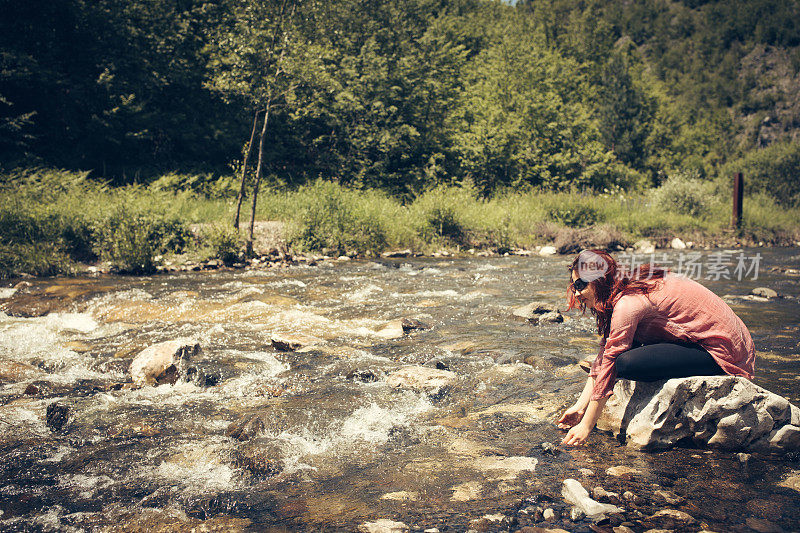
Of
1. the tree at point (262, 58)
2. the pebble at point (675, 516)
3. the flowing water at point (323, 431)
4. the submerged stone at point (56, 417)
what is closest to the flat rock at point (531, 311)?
the flowing water at point (323, 431)

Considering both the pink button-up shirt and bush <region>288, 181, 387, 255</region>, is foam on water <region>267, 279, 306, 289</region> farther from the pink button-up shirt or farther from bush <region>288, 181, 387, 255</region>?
the pink button-up shirt

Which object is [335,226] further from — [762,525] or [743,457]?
[762,525]

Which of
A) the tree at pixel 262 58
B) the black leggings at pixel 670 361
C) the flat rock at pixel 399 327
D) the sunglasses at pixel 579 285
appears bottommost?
the flat rock at pixel 399 327

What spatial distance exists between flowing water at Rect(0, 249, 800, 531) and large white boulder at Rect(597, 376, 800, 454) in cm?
13

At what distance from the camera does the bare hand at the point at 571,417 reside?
436cm

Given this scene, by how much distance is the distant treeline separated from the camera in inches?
832

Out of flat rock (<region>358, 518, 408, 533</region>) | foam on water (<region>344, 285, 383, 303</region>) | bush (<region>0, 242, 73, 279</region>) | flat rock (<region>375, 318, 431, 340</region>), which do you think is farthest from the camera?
bush (<region>0, 242, 73, 279</region>)

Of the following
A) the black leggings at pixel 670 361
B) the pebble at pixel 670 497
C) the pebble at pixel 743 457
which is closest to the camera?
the pebble at pixel 670 497

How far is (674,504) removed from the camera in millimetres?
3221

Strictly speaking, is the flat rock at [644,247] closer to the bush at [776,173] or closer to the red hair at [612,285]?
the red hair at [612,285]

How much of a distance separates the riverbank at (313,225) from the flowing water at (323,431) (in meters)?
5.12

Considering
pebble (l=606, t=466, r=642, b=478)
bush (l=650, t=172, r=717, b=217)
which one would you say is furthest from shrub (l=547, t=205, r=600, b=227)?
pebble (l=606, t=466, r=642, b=478)

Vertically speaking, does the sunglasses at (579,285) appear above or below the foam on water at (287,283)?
above

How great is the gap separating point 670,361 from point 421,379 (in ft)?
8.26
